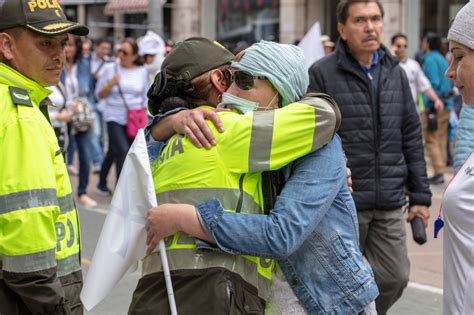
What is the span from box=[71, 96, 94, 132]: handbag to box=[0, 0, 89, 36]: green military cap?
8140mm

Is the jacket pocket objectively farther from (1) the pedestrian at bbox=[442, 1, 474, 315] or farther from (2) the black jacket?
(2) the black jacket

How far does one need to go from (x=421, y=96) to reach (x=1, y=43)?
10896mm

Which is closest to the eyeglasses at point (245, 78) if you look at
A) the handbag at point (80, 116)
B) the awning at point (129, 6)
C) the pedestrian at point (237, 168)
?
the pedestrian at point (237, 168)

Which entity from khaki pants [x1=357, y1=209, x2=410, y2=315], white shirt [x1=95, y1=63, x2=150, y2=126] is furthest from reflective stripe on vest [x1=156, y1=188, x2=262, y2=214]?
white shirt [x1=95, y1=63, x2=150, y2=126]

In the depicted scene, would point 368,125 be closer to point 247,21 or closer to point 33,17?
point 33,17

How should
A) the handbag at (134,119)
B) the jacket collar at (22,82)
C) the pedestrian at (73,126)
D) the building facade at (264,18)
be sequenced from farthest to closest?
the building facade at (264,18), the handbag at (134,119), the pedestrian at (73,126), the jacket collar at (22,82)

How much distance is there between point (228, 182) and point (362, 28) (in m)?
2.87

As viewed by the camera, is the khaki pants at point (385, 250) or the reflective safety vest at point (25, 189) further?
the khaki pants at point (385, 250)

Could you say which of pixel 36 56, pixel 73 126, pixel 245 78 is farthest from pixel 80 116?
pixel 245 78

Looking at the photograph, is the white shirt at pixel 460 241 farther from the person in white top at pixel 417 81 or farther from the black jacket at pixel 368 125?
the person in white top at pixel 417 81

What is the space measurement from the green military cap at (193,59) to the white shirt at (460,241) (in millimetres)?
832

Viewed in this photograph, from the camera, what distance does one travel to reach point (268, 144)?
268cm

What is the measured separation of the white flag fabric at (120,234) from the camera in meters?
2.76

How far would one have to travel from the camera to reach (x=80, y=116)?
11.3 meters
